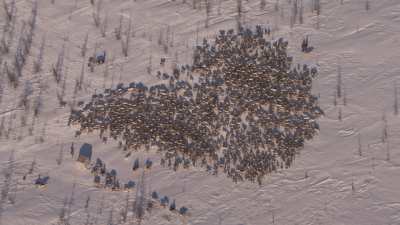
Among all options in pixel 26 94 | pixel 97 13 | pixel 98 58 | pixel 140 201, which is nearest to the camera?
pixel 140 201

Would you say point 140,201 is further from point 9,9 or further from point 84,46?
point 9,9

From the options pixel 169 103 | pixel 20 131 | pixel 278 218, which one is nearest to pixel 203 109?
pixel 169 103

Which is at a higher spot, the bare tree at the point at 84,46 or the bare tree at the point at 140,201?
the bare tree at the point at 84,46

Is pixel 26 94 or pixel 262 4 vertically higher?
pixel 262 4

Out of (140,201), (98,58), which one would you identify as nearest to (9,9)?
(98,58)

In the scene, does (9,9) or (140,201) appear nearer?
(140,201)

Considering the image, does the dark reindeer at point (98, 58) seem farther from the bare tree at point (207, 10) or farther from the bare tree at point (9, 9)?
the bare tree at point (207, 10)

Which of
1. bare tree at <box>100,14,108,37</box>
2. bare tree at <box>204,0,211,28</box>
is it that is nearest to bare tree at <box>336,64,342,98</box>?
bare tree at <box>204,0,211,28</box>

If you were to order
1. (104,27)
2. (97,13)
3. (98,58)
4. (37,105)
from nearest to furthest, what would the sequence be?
(37,105) → (98,58) → (104,27) → (97,13)

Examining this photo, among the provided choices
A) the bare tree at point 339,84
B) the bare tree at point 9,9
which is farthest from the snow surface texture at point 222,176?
the bare tree at point 9,9
